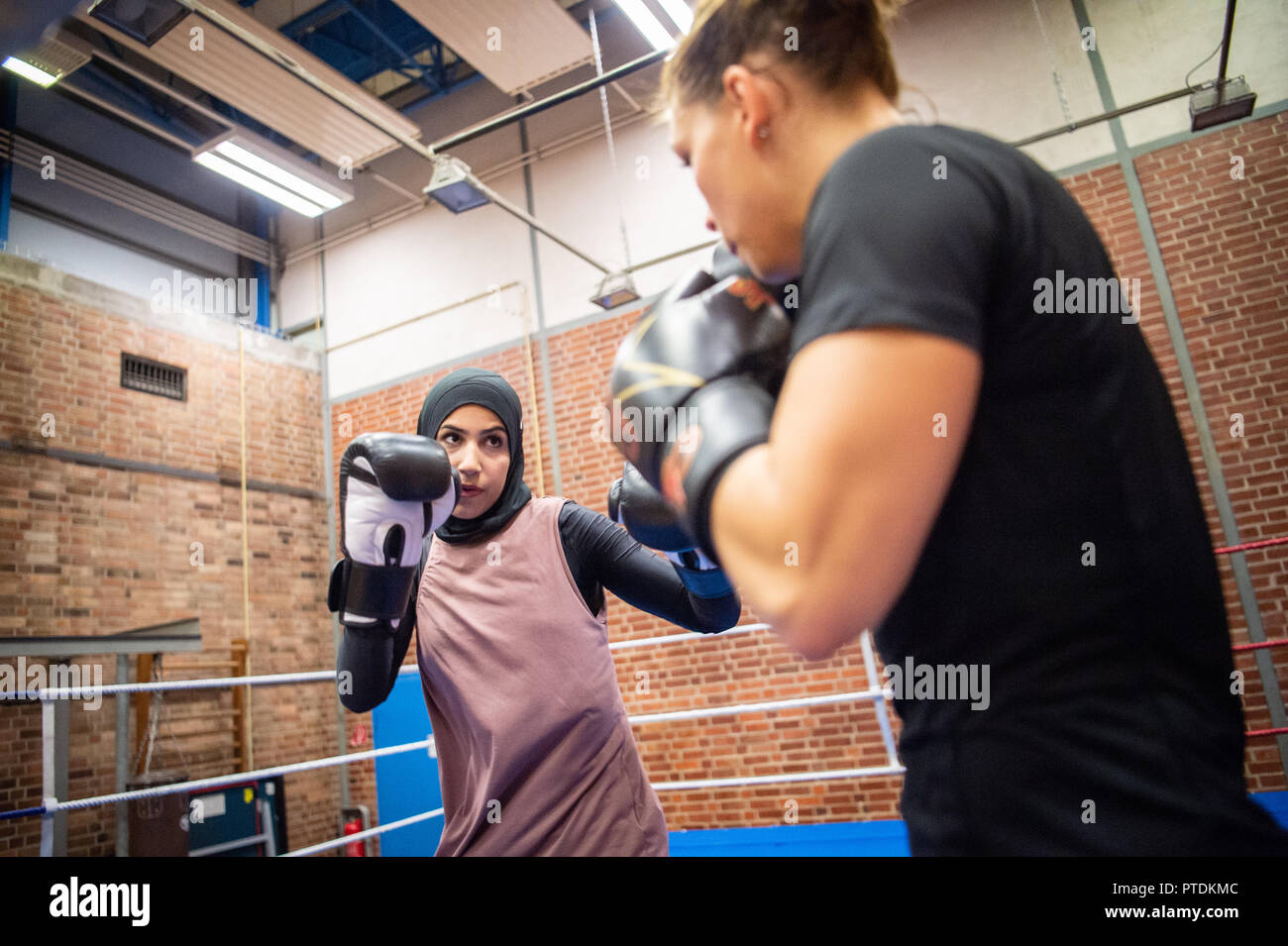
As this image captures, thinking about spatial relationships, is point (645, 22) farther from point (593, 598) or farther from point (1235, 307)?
point (593, 598)

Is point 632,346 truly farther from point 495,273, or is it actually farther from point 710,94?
point 495,273

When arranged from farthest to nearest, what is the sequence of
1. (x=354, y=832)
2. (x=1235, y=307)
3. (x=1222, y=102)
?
(x=354, y=832) → (x=1235, y=307) → (x=1222, y=102)

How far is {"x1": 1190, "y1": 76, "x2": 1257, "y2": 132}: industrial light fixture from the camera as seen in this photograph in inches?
140

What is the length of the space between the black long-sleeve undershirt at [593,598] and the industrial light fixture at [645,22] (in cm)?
348

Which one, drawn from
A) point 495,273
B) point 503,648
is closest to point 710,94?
point 503,648

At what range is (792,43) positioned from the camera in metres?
0.58

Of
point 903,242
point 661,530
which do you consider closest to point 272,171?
point 661,530

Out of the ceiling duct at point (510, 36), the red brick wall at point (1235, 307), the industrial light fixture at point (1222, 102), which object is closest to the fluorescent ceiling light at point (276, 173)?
the ceiling duct at point (510, 36)

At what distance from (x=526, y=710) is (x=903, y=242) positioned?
3.43 ft

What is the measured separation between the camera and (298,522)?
6566mm

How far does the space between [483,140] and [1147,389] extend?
22.9 ft

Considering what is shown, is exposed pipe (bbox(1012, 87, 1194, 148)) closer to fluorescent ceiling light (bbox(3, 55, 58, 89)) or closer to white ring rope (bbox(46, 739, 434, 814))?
white ring rope (bbox(46, 739, 434, 814))

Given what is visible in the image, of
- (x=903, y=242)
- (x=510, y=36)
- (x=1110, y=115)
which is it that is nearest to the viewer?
(x=903, y=242)

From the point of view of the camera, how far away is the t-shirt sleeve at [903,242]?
430 millimetres
